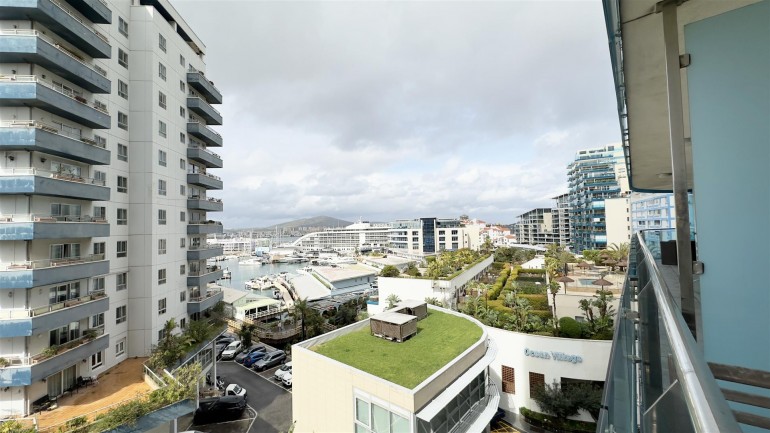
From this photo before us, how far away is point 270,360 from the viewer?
26.7 m

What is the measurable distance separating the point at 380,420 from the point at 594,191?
7865 cm

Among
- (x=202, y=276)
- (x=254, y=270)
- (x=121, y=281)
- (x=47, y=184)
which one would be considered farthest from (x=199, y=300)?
(x=254, y=270)

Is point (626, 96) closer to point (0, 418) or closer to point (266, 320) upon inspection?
point (0, 418)

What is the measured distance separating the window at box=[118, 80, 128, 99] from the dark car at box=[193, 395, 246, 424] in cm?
1711

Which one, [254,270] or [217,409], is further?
[254,270]

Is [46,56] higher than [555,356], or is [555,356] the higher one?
[46,56]

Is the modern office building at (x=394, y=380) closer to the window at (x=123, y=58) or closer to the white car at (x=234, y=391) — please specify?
the white car at (x=234, y=391)

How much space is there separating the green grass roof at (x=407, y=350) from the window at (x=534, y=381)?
5359 mm

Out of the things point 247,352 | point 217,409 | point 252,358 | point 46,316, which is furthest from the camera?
point 247,352

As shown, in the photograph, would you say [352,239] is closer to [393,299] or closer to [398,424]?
[393,299]

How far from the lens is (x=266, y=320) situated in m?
37.6

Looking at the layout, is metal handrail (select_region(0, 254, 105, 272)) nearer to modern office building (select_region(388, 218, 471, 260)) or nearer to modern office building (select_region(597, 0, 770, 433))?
modern office building (select_region(597, 0, 770, 433))

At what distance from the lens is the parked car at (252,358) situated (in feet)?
88.4

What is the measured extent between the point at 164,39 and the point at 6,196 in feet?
38.3
